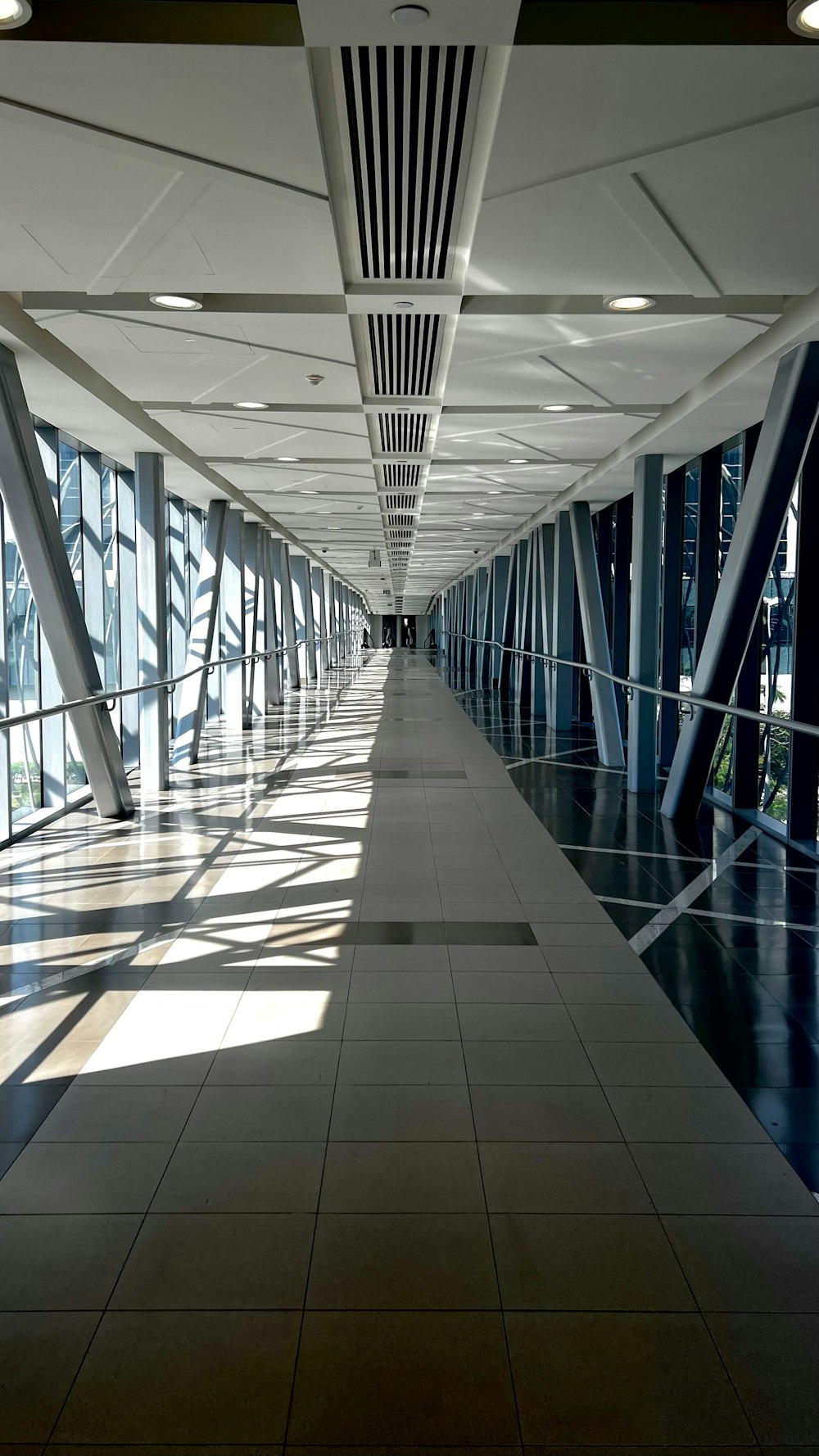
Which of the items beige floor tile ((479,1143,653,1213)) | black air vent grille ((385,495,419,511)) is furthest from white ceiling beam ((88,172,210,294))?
black air vent grille ((385,495,419,511))

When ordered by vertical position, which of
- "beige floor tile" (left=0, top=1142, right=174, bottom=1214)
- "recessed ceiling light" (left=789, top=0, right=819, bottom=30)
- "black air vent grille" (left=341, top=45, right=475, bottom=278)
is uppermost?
"black air vent grille" (left=341, top=45, right=475, bottom=278)

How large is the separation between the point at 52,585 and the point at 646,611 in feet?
16.6

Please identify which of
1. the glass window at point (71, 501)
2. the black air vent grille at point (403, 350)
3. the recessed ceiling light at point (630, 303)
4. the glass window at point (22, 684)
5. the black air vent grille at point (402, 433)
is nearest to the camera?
the recessed ceiling light at point (630, 303)

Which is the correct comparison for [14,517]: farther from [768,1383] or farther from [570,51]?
[768,1383]

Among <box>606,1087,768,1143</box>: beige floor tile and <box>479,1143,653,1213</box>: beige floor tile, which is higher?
<box>479,1143,653,1213</box>: beige floor tile

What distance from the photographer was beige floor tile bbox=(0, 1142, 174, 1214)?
2.58 metres

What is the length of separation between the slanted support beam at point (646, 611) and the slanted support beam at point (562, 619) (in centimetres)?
400

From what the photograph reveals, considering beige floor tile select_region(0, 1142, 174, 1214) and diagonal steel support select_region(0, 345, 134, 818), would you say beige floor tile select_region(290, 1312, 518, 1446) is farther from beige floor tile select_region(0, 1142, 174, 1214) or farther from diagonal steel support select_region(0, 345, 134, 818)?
diagonal steel support select_region(0, 345, 134, 818)

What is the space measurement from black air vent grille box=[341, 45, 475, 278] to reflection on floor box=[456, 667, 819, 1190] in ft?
10.2

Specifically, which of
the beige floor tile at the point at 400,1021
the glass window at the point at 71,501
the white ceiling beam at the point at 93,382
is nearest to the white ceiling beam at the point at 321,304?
the white ceiling beam at the point at 93,382

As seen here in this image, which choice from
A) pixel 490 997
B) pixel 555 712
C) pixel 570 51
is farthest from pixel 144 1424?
pixel 555 712

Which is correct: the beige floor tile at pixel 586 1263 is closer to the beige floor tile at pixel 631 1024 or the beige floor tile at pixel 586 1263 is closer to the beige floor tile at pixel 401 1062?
the beige floor tile at pixel 401 1062

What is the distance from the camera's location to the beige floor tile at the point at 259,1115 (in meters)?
2.93

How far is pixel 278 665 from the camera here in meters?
18.2
